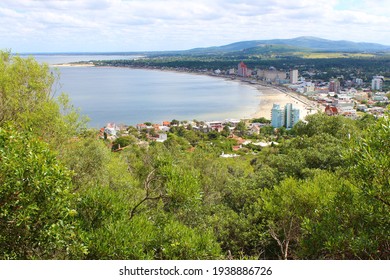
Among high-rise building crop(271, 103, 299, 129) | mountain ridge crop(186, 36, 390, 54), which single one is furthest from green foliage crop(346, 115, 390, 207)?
mountain ridge crop(186, 36, 390, 54)

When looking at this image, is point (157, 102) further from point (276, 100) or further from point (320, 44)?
point (320, 44)

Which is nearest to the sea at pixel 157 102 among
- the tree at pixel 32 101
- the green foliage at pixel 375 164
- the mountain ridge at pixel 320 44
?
the tree at pixel 32 101

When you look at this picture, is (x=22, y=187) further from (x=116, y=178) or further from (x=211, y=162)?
(x=211, y=162)

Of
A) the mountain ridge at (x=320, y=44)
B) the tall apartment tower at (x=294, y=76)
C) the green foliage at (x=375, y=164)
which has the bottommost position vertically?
the tall apartment tower at (x=294, y=76)

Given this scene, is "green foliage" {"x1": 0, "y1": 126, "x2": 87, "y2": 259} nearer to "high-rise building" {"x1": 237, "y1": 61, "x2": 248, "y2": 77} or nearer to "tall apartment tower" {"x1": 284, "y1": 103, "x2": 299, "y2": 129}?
"tall apartment tower" {"x1": 284, "y1": 103, "x2": 299, "y2": 129}

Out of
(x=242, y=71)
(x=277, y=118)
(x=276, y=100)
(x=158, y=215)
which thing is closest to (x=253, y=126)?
(x=277, y=118)

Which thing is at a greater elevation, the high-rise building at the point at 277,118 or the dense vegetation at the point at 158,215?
the dense vegetation at the point at 158,215

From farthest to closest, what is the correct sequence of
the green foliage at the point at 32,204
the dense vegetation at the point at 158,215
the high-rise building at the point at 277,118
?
the high-rise building at the point at 277,118
the dense vegetation at the point at 158,215
the green foliage at the point at 32,204

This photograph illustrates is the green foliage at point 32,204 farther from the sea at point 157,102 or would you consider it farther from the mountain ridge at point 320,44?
the mountain ridge at point 320,44

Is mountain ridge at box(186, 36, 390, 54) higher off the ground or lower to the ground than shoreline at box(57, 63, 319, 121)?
higher

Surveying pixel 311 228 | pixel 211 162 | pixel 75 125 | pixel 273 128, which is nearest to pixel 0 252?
pixel 311 228
